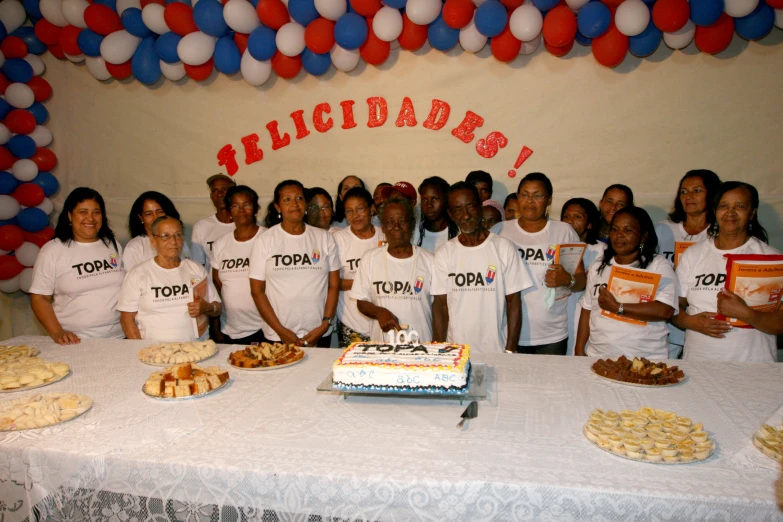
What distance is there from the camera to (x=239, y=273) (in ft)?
13.9

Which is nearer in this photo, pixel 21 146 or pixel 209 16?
pixel 209 16

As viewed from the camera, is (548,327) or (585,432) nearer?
(585,432)

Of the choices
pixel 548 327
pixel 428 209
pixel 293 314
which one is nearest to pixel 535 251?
pixel 548 327

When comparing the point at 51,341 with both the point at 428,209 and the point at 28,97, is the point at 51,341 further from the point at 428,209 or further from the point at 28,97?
the point at 28,97

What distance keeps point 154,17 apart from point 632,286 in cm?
508

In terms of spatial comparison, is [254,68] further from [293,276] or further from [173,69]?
[293,276]

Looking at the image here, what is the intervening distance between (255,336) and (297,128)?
2.65 metres

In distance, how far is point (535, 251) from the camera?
3738mm

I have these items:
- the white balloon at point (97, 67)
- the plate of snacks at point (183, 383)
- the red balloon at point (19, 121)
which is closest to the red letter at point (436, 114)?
the white balloon at point (97, 67)

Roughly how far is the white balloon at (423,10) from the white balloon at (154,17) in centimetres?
246

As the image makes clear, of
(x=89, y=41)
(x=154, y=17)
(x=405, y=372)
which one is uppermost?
(x=154, y=17)

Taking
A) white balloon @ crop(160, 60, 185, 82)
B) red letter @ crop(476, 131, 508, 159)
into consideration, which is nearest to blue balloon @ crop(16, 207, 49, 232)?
white balloon @ crop(160, 60, 185, 82)

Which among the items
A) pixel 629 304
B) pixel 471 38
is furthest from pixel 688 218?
pixel 471 38

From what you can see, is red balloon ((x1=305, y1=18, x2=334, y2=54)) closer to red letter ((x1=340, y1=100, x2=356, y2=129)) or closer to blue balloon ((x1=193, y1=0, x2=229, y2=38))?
red letter ((x1=340, y1=100, x2=356, y2=129))
